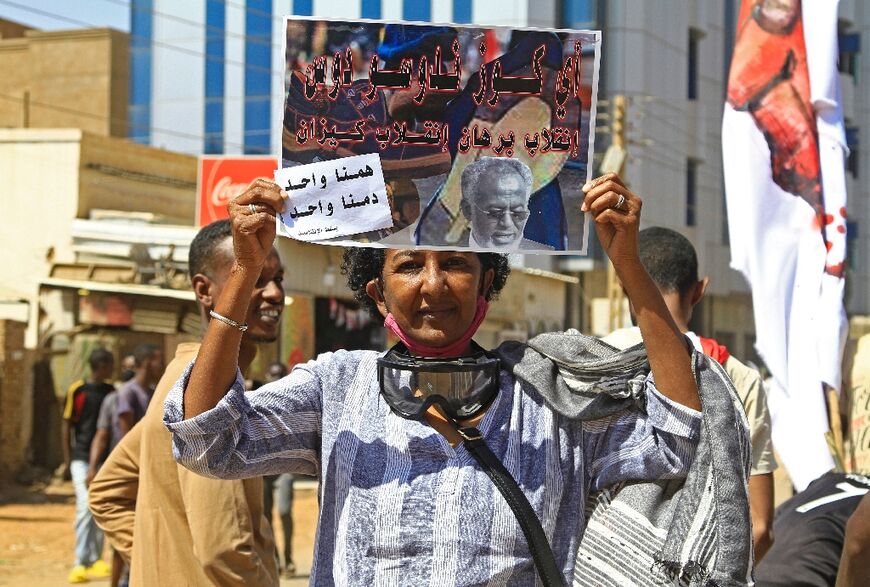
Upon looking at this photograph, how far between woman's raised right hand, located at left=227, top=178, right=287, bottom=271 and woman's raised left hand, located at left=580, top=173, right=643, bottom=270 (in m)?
0.64

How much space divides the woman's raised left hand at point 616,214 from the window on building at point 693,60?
124 ft

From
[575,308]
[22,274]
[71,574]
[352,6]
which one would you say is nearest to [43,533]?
[71,574]

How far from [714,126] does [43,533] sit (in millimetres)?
29905

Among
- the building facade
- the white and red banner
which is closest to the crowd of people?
the white and red banner

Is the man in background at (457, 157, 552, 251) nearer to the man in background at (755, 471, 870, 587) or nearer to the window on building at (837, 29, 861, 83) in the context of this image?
the man in background at (755, 471, 870, 587)

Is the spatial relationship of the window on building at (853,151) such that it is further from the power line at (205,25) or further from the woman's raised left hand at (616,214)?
the woman's raised left hand at (616,214)

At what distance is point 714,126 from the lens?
133 ft

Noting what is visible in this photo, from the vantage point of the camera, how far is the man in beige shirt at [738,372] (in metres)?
4.30

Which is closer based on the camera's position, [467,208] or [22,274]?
[467,208]

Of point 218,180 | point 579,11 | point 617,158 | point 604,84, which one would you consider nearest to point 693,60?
point 604,84

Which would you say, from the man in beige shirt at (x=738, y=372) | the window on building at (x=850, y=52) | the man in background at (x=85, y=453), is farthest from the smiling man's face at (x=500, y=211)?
the window on building at (x=850, y=52)

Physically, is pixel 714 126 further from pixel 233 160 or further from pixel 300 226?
pixel 300 226

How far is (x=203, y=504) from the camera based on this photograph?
351cm

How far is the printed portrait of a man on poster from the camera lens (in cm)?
281
